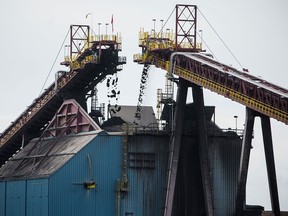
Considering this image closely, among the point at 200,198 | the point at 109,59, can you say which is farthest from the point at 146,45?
the point at 200,198

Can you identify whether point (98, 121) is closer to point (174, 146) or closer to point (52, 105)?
point (52, 105)

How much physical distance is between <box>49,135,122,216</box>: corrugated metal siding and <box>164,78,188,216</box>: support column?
5.48m

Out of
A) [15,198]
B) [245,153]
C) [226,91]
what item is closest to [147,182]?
[245,153]

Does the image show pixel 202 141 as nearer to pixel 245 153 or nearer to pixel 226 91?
pixel 245 153

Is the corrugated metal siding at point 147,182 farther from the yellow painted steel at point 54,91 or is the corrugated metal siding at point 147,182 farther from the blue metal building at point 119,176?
the yellow painted steel at point 54,91

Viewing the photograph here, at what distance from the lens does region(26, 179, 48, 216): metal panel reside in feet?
425

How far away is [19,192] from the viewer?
5433 inches

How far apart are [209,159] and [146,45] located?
553 inches

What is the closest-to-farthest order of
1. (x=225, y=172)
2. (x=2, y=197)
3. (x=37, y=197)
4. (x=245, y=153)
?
(x=245, y=153) → (x=37, y=197) → (x=225, y=172) → (x=2, y=197)

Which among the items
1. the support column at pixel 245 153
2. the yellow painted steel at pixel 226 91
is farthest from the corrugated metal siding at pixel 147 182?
the support column at pixel 245 153

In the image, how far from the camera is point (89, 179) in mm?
130250

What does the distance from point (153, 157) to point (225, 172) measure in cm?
821

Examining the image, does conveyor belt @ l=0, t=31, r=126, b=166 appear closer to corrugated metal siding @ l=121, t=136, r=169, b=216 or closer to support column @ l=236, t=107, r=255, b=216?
corrugated metal siding @ l=121, t=136, r=169, b=216

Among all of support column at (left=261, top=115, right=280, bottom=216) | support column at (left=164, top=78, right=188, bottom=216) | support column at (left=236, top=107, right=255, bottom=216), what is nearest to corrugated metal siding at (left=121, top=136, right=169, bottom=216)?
support column at (left=164, top=78, right=188, bottom=216)
